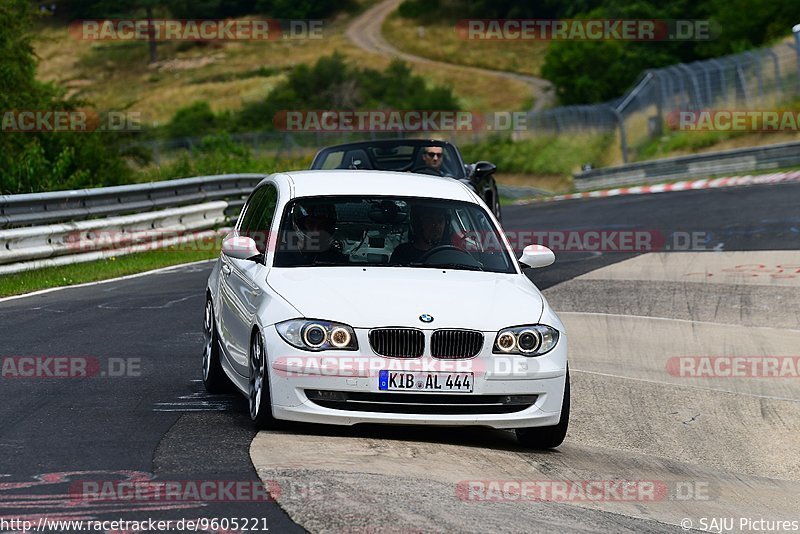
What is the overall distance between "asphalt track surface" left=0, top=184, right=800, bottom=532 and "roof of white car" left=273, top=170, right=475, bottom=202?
1577mm

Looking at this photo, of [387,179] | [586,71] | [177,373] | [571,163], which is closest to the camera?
[387,179]

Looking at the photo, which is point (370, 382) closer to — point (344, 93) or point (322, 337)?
point (322, 337)

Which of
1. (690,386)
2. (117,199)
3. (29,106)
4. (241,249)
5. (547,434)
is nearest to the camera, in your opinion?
(547,434)

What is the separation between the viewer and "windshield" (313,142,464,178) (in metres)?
16.7

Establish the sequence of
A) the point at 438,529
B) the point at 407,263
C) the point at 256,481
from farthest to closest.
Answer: the point at 407,263 < the point at 256,481 < the point at 438,529

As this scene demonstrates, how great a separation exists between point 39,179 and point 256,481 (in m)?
18.4

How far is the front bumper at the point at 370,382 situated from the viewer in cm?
777

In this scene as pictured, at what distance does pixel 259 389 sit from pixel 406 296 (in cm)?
102

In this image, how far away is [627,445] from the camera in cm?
973

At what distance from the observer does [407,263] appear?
896cm

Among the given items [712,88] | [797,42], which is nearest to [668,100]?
[712,88]

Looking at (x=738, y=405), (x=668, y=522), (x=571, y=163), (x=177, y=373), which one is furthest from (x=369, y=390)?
(x=571, y=163)

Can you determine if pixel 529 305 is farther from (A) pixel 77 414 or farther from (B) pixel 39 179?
(B) pixel 39 179

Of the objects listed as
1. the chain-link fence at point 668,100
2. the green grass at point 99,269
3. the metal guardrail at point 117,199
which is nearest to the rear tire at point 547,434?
the green grass at point 99,269
